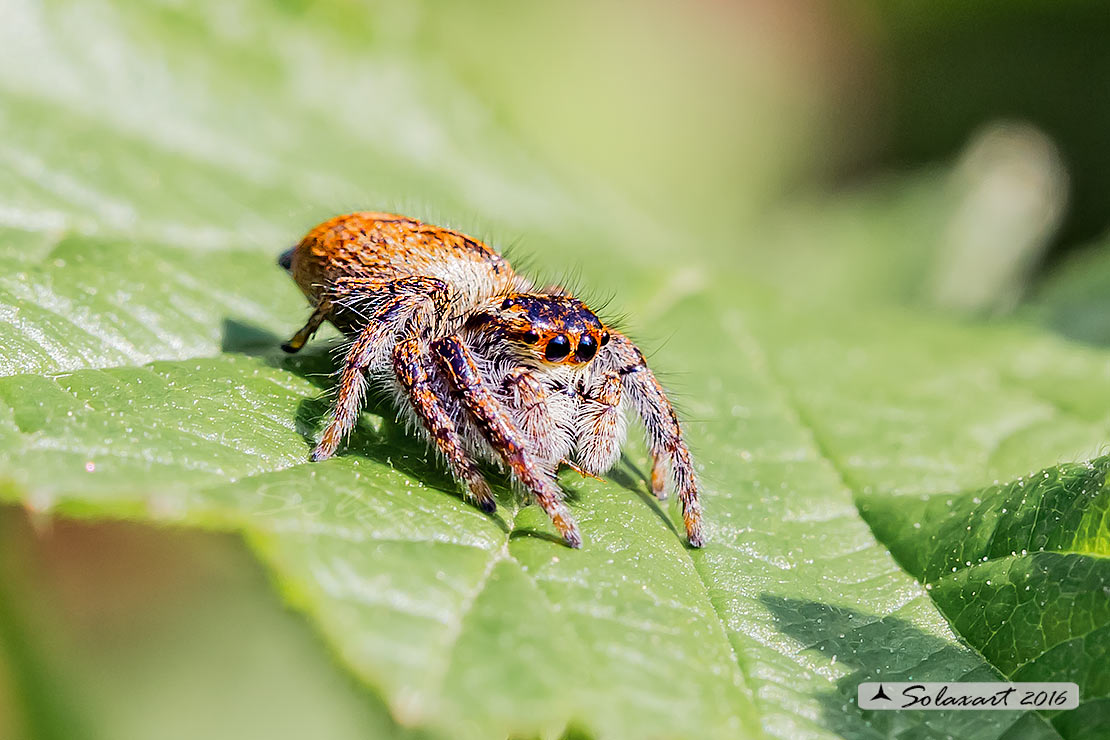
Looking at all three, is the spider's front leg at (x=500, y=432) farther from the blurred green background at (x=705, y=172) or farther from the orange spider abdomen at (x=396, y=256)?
the blurred green background at (x=705, y=172)

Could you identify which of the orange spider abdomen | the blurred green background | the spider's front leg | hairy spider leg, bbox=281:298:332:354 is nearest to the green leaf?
the spider's front leg

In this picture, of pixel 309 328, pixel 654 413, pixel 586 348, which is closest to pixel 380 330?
pixel 309 328

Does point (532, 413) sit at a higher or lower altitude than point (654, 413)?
lower

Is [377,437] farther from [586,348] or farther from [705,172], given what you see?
[705,172]

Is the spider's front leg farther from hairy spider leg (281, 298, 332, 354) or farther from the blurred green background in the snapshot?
the blurred green background

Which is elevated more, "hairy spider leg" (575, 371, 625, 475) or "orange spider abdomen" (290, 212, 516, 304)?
"orange spider abdomen" (290, 212, 516, 304)

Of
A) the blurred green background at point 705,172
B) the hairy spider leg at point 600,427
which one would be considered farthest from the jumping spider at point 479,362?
the blurred green background at point 705,172
